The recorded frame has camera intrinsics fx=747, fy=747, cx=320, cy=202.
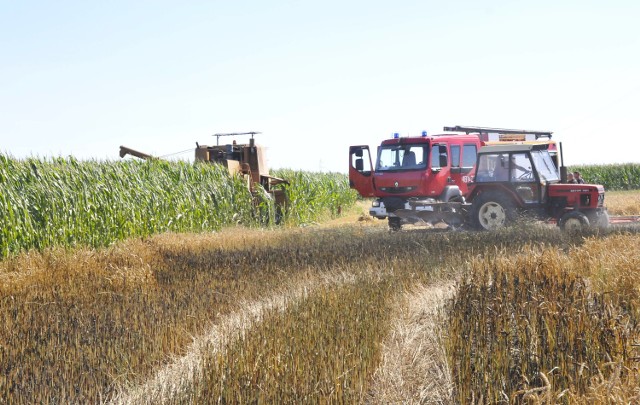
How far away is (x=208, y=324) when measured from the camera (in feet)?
21.8

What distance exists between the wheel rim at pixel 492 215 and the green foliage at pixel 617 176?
34553 mm

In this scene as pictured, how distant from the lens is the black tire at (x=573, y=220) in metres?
14.7

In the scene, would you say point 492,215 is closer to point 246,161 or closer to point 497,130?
point 497,130

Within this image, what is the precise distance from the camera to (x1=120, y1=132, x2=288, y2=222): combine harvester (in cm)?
2050

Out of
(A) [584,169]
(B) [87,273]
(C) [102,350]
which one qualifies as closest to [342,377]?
(C) [102,350]

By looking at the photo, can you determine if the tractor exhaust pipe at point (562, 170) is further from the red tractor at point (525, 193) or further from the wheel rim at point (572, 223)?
the wheel rim at point (572, 223)

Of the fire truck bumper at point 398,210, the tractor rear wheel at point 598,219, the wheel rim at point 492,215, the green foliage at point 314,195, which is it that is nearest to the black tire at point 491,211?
the wheel rim at point 492,215

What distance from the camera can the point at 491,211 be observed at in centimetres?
1572

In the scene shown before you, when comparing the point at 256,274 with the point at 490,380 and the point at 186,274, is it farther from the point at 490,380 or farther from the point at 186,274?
the point at 490,380

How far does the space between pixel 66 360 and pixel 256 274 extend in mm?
4078

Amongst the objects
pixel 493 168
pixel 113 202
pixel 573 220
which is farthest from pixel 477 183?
pixel 113 202

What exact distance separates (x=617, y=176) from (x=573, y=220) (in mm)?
36028

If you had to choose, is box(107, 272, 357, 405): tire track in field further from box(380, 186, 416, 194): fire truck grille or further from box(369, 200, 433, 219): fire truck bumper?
box(380, 186, 416, 194): fire truck grille

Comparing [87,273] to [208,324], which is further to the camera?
[87,273]
